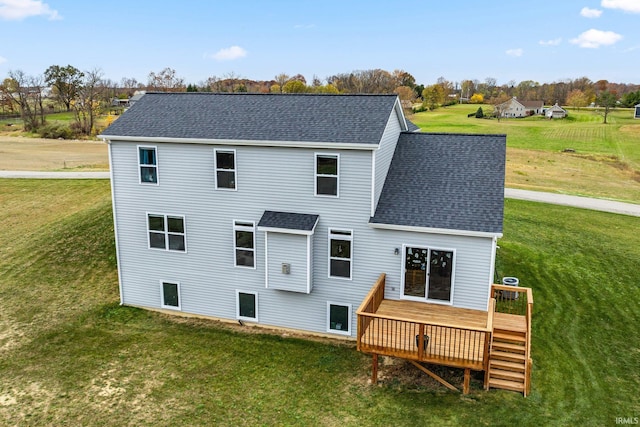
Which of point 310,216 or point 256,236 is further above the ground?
point 310,216

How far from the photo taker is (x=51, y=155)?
157ft

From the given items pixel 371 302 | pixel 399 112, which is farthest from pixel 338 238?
pixel 399 112

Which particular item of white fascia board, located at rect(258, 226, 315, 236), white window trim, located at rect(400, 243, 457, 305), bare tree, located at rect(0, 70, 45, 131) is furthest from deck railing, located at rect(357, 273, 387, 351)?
bare tree, located at rect(0, 70, 45, 131)

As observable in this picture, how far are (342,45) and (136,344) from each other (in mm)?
79971

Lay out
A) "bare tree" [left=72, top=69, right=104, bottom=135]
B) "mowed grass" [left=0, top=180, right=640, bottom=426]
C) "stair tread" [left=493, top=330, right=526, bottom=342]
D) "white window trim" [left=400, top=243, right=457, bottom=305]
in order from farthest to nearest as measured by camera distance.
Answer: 1. "bare tree" [left=72, top=69, right=104, bottom=135]
2. "white window trim" [left=400, top=243, right=457, bottom=305]
3. "stair tread" [left=493, top=330, right=526, bottom=342]
4. "mowed grass" [left=0, top=180, right=640, bottom=426]

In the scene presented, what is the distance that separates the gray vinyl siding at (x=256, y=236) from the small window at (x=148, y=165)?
185 millimetres

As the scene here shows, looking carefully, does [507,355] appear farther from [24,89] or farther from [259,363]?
[24,89]

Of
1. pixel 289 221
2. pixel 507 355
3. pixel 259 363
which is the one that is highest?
pixel 289 221

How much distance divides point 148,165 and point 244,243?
12.8ft

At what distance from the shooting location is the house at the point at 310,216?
12.1 meters

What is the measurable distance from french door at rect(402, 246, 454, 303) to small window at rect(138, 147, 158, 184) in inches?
316

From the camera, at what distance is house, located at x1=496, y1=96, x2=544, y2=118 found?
90062mm

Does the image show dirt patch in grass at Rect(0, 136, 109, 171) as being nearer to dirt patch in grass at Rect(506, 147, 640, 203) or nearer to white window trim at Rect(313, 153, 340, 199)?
white window trim at Rect(313, 153, 340, 199)

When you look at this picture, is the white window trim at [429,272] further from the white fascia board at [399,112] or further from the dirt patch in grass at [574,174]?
the dirt patch in grass at [574,174]
